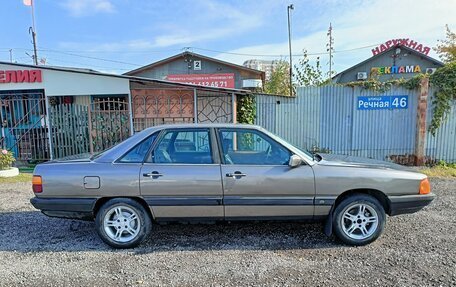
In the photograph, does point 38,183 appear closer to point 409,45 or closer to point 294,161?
point 294,161

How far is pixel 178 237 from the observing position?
4000 mm

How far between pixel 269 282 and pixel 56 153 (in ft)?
28.6

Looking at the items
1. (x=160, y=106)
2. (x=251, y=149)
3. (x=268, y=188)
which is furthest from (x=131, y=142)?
(x=160, y=106)

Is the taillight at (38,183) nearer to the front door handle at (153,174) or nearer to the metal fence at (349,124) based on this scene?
the front door handle at (153,174)

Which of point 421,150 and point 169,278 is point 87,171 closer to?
point 169,278

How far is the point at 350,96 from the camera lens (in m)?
8.83

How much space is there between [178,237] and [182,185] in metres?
0.90

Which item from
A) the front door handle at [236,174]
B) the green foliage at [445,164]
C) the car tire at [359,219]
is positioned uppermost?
the front door handle at [236,174]

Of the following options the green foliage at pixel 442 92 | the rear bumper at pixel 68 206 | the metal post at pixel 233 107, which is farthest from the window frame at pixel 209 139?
the green foliage at pixel 442 92

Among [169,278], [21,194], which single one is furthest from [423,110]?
[21,194]

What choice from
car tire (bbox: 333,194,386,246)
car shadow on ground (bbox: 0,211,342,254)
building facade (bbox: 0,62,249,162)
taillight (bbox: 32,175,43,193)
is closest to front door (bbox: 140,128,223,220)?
car shadow on ground (bbox: 0,211,342,254)

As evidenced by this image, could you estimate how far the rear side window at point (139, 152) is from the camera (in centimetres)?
364

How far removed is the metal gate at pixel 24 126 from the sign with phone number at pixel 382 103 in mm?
9963

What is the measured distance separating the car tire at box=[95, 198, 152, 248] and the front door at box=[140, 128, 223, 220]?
0.59ft
